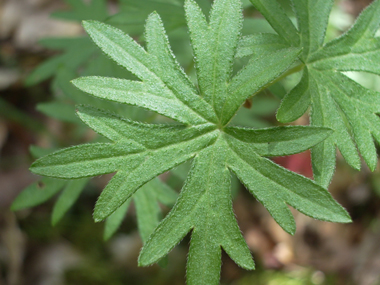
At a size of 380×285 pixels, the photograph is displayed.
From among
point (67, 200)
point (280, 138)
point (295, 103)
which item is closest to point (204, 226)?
point (280, 138)

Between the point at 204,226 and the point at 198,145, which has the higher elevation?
the point at 198,145

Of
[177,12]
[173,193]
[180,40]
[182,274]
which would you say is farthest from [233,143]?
[182,274]

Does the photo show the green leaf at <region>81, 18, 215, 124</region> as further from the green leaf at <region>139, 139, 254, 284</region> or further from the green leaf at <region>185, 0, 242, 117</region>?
the green leaf at <region>139, 139, 254, 284</region>

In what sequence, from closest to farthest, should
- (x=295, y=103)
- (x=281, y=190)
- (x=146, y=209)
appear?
(x=281, y=190) → (x=295, y=103) → (x=146, y=209)

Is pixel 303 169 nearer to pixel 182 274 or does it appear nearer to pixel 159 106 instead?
pixel 182 274

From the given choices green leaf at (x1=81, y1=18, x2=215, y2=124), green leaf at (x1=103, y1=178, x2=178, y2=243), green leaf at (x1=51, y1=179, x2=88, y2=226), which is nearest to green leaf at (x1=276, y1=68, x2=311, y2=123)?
green leaf at (x1=81, y1=18, x2=215, y2=124)

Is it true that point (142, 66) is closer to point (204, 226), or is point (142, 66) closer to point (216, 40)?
point (216, 40)

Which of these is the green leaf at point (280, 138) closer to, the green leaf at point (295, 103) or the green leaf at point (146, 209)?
the green leaf at point (295, 103)

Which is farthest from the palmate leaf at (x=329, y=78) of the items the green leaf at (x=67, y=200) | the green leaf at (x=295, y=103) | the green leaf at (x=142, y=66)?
the green leaf at (x=67, y=200)
